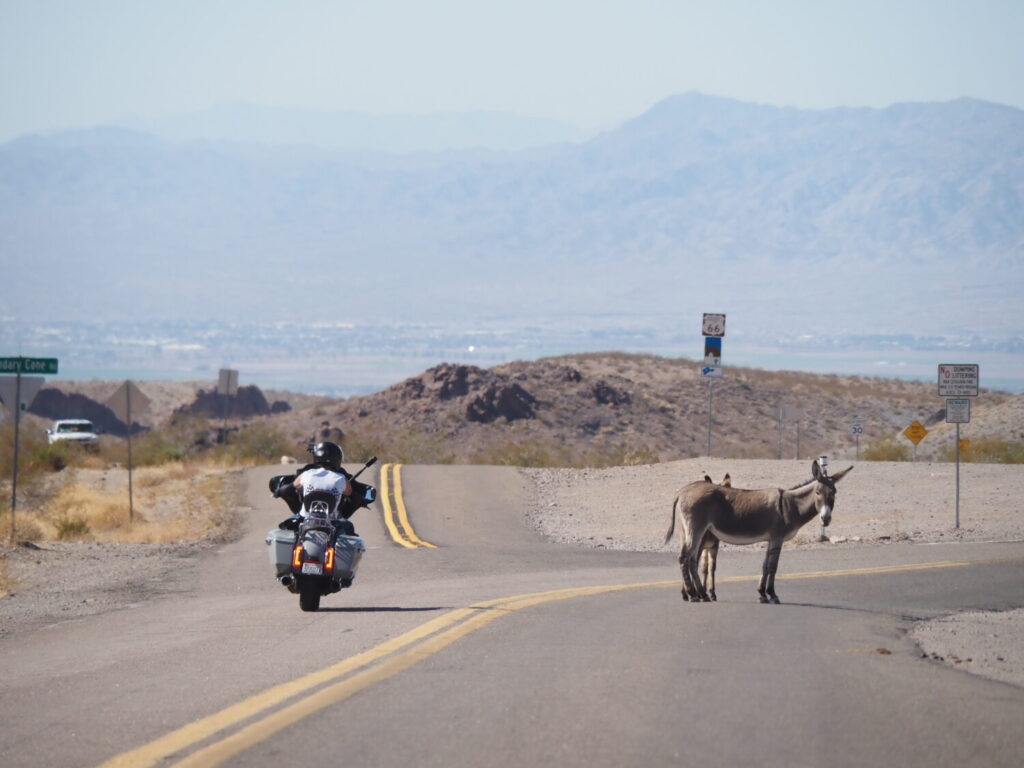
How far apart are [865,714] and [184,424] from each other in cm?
5162

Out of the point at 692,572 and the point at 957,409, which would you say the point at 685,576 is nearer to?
the point at 692,572

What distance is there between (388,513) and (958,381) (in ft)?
37.8

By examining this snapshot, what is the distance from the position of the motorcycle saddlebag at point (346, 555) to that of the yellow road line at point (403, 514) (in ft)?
32.9

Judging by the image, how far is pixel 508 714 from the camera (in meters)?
8.82

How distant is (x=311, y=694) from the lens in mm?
9406

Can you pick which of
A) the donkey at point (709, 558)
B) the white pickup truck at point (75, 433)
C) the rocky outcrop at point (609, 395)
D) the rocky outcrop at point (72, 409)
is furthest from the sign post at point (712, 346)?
the rocky outcrop at point (72, 409)

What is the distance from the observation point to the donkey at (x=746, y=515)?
14898 mm

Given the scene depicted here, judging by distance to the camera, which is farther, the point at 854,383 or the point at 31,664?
the point at 854,383

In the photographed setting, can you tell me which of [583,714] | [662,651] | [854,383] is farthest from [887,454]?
[854,383]

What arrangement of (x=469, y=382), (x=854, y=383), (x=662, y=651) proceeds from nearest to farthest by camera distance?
(x=662, y=651) < (x=469, y=382) < (x=854, y=383)

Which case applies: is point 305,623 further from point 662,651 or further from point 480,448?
point 480,448

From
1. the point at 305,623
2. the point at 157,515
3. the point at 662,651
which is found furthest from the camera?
the point at 157,515

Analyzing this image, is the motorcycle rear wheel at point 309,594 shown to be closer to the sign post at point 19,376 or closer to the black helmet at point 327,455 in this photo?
the black helmet at point 327,455

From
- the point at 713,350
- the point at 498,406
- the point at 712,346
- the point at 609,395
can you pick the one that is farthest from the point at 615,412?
the point at 713,350
